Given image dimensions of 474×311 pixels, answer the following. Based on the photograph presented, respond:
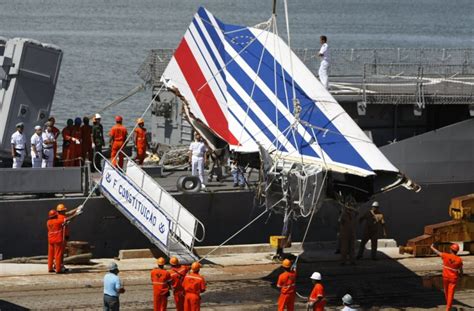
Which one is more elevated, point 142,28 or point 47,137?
point 142,28

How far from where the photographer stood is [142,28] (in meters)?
99.1

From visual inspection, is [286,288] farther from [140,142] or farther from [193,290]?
[140,142]

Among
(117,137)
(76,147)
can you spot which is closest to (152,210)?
(117,137)

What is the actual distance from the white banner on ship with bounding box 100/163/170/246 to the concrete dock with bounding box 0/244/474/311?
0.74 m

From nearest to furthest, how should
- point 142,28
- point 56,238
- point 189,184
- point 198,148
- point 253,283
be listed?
point 56,238 → point 253,283 → point 189,184 → point 198,148 → point 142,28

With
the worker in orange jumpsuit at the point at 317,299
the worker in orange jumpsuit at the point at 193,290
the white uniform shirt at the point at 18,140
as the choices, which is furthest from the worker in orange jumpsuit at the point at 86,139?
the worker in orange jumpsuit at the point at 317,299

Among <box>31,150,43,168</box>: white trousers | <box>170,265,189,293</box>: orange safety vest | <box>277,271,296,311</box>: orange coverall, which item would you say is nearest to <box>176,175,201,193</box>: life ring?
<box>31,150,43,168</box>: white trousers

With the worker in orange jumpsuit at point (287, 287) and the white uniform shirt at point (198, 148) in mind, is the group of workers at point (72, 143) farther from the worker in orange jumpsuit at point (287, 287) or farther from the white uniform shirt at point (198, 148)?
the worker in orange jumpsuit at point (287, 287)

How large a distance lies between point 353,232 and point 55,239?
5955 mm

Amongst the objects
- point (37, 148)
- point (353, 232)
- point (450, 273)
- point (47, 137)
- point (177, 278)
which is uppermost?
point (47, 137)

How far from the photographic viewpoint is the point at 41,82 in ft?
83.0

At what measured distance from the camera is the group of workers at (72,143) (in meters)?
23.8

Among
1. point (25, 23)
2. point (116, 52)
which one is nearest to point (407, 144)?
point (116, 52)

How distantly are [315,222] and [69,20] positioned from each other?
8498 cm
